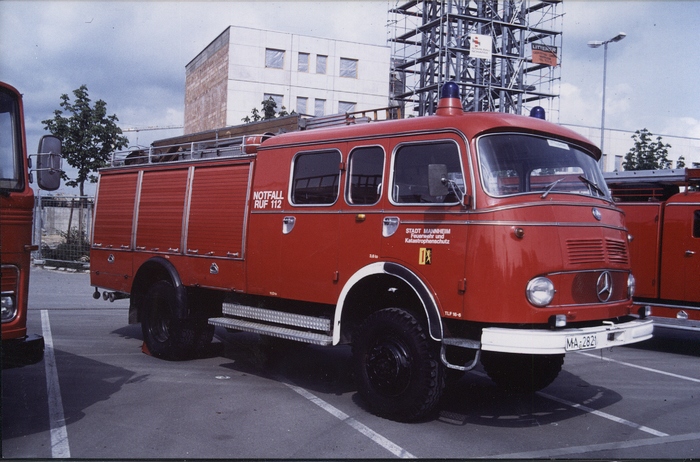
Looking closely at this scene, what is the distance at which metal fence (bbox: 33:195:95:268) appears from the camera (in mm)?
21047

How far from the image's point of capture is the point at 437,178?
605 centimetres

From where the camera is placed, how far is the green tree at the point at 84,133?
2108 cm

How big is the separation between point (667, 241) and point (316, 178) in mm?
6870

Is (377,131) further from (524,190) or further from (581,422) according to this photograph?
(581,422)

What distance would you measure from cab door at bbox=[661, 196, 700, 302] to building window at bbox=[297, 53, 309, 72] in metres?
38.1

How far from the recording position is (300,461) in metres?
5.01

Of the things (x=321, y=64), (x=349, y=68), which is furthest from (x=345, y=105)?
(x=321, y=64)

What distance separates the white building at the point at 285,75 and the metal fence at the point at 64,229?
22.1 metres

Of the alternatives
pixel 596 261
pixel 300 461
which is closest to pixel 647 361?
pixel 596 261

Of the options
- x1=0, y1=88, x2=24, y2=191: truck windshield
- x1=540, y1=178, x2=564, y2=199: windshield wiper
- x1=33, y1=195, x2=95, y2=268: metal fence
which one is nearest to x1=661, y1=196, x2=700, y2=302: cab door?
x1=540, y1=178, x2=564, y2=199: windshield wiper

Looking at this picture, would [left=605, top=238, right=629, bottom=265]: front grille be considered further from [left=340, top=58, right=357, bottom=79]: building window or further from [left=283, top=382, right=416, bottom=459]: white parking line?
[left=340, top=58, right=357, bottom=79]: building window

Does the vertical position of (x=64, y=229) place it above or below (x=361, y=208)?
below

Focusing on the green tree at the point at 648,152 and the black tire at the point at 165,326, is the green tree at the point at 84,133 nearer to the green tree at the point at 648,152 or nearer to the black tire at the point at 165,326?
the black tire at the point at 165,326

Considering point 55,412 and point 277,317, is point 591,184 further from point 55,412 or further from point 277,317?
point 55,412
